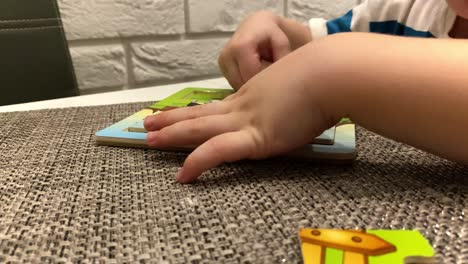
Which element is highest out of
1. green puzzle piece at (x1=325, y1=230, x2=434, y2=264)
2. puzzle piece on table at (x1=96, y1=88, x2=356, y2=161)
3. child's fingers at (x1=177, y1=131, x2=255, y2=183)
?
green puzzle piece at (x1=325, y1=230, x2=434, y2=264)

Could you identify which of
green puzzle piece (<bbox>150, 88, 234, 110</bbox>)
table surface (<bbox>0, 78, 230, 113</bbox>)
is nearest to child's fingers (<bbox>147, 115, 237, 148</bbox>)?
green puzzle piece (<bbox>150, 88, 234, 110</bbox>)

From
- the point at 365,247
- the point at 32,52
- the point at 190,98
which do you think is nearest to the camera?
the point at 365,247

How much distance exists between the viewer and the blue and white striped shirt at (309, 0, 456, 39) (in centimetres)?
56

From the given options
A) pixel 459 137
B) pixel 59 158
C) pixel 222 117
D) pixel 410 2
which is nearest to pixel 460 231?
pixel 459 137

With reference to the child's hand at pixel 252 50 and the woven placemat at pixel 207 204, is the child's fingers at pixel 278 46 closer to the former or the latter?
the child's hand at pixel 252 50

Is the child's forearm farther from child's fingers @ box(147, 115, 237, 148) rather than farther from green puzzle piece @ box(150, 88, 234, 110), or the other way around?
green puzzle piece @ box(150, 88, 234, 110)

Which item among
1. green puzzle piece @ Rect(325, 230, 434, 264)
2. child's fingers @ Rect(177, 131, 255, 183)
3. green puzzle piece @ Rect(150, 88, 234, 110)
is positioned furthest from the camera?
green puzzle piece @ Rect(150, 88, 234, 110)

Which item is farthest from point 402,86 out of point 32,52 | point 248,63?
point 32,52

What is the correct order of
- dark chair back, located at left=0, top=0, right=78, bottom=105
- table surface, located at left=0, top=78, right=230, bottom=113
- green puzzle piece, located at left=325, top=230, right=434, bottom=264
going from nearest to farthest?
1. green puzzle piece, located at left=325, top=230, right=434, bottom=264
2. table surface, located at left=0, top=78, right=230, bottom=113
3. dark chair back, located at left=0, top=0, right=78, bottom=105

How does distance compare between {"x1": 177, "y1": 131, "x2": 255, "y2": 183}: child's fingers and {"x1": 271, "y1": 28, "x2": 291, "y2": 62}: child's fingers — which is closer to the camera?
{"x1": 177, "y1": 131, "x2": 255, "y2": 183}: child's fingers

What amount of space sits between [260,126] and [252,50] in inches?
9.2

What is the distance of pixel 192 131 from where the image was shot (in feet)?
1.16

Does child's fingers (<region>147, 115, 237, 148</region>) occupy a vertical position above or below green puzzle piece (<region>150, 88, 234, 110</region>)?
above

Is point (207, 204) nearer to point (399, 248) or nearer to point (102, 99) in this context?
point (399, 248)
